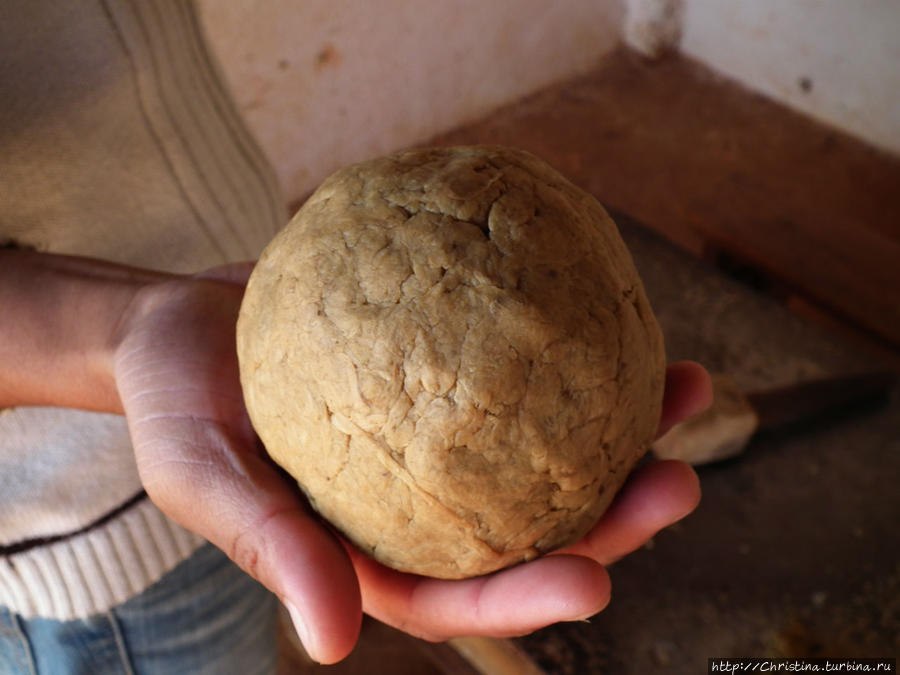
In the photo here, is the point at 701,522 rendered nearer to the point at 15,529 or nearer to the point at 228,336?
the point at 228,336

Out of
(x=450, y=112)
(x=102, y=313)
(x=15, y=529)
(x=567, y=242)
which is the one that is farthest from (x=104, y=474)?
(x=450, y=112)

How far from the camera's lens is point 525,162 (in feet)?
4.36

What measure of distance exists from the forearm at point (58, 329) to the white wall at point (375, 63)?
2135 millimetres

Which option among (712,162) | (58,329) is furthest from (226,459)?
(712,162)

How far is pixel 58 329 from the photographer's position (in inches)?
53.4

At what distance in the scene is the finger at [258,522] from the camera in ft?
3.51

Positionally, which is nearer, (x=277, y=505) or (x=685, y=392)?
(x=277, y=505)

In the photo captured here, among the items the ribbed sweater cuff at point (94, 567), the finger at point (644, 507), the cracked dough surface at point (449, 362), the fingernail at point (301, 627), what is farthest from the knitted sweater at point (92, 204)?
the finger at point (644, 507)

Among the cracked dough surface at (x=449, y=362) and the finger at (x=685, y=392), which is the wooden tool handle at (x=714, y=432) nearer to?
the finger at (x=685, y=392)

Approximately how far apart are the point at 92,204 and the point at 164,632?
0.71 metres

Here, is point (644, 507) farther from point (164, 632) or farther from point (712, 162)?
point (712, 162)

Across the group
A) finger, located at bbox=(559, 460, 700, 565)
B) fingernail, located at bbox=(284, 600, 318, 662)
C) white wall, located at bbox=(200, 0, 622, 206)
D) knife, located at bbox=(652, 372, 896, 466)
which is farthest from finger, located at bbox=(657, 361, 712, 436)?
white wall, located at bbox=(200, 0, 622, 206)

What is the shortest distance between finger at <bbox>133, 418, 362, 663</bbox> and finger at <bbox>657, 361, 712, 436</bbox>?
0.62 meters

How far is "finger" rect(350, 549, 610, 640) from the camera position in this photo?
111 centimetres
